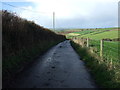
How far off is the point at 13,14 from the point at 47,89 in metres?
8.08

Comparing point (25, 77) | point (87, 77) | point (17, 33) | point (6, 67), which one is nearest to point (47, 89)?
point (25, 77)

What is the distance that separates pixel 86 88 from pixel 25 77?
2.81 m

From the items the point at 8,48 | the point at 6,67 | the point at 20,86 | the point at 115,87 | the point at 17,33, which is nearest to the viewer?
the point at 115,87

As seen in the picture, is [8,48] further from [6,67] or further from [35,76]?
[35,76]

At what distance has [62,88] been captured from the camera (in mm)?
6328

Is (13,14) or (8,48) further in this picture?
(13,14)

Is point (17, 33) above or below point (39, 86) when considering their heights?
above

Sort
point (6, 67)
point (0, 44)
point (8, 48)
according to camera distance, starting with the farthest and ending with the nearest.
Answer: point (8, 48) < point (0, 44) < point (6, 67)

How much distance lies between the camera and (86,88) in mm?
6391

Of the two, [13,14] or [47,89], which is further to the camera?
[13,14]

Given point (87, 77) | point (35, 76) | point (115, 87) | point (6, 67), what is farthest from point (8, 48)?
point (115, 87)

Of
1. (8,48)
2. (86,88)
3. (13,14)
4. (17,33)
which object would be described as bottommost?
(86,88)

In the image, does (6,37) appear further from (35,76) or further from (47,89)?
(47,89)

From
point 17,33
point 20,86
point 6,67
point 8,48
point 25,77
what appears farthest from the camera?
point 17,33
